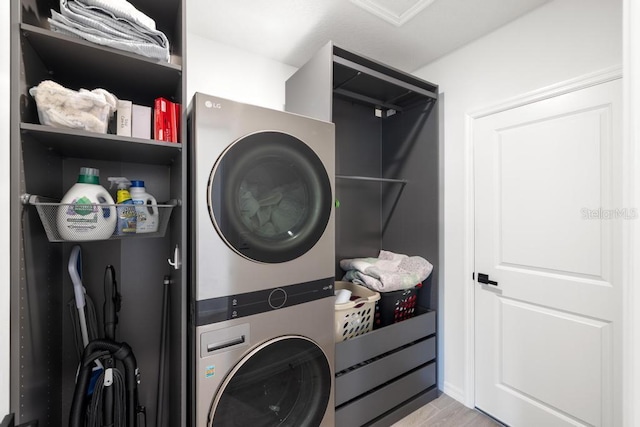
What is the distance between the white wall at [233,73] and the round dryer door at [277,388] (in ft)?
5.57

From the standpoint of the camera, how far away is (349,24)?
1.81m

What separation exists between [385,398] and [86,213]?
1951 millimetres

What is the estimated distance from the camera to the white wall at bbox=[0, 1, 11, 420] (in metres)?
0.86

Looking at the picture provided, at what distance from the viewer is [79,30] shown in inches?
40.1

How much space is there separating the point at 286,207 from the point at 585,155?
1652mm

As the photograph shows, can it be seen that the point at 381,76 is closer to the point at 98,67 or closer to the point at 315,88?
the point at 315,88

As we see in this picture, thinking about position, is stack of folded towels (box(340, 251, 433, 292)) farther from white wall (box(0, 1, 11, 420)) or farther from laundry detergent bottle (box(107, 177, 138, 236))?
white wall (box(0, 1, 11, 420))

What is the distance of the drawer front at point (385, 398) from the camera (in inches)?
65.0

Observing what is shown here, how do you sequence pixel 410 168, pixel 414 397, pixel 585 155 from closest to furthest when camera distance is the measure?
1. pixel 585 155
2. pixel 414 397
3. pixel 410 168

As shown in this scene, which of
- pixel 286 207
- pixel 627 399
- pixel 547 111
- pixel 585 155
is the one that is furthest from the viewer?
pixel 547 111

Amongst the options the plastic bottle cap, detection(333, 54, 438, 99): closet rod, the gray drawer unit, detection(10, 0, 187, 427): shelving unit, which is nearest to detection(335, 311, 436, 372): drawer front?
the gray drawer unit

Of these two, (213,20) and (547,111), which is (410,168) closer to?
(547,111)

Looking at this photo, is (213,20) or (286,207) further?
(213,20)

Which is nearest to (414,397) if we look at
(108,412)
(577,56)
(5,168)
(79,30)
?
(108,412)
